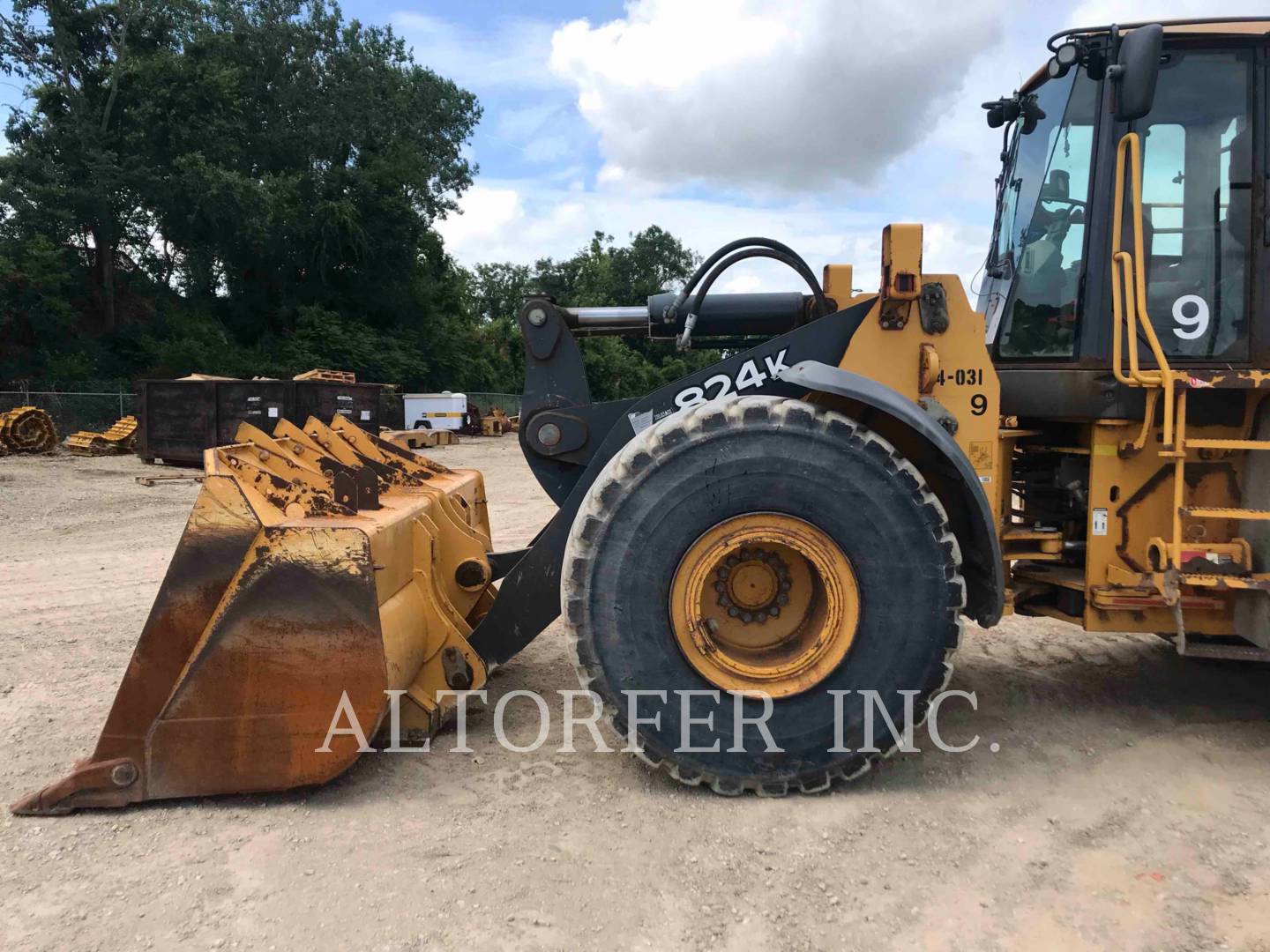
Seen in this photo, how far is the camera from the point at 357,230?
30.4 m

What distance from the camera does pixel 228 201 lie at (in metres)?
26.7

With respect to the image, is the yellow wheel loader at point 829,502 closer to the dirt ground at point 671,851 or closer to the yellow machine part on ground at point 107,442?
the dirt ground at point 671,851

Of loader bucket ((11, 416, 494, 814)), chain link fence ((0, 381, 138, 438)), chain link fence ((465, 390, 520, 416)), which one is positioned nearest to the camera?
loader bucket ((11, 416, 494, 814))

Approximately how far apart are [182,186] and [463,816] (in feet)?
93.6

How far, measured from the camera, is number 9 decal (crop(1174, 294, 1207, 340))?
139 inches

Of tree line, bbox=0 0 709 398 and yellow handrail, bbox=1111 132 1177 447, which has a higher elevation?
tree line, bbox=0 0 709 398

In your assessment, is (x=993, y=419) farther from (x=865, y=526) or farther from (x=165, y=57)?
(x=165, y=57)

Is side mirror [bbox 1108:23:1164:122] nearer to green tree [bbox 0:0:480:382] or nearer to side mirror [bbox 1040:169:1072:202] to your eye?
side mirror [bbox 1040:169:1072:202]

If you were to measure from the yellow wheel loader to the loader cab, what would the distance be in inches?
0.4

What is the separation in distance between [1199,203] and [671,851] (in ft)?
10.6

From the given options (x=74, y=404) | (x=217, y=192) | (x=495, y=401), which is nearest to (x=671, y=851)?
(x=74, y=404)

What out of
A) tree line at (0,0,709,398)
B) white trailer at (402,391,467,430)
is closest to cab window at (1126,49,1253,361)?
tree line at (0,0,709,398)

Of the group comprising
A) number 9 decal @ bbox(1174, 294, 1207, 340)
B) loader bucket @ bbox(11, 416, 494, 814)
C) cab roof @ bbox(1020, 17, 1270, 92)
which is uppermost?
cab roof @ bbox(1020, 17, 1270, 92)

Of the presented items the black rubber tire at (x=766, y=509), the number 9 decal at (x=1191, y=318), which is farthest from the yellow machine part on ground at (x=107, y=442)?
the number 9 decal at (x=1191, y=318)
